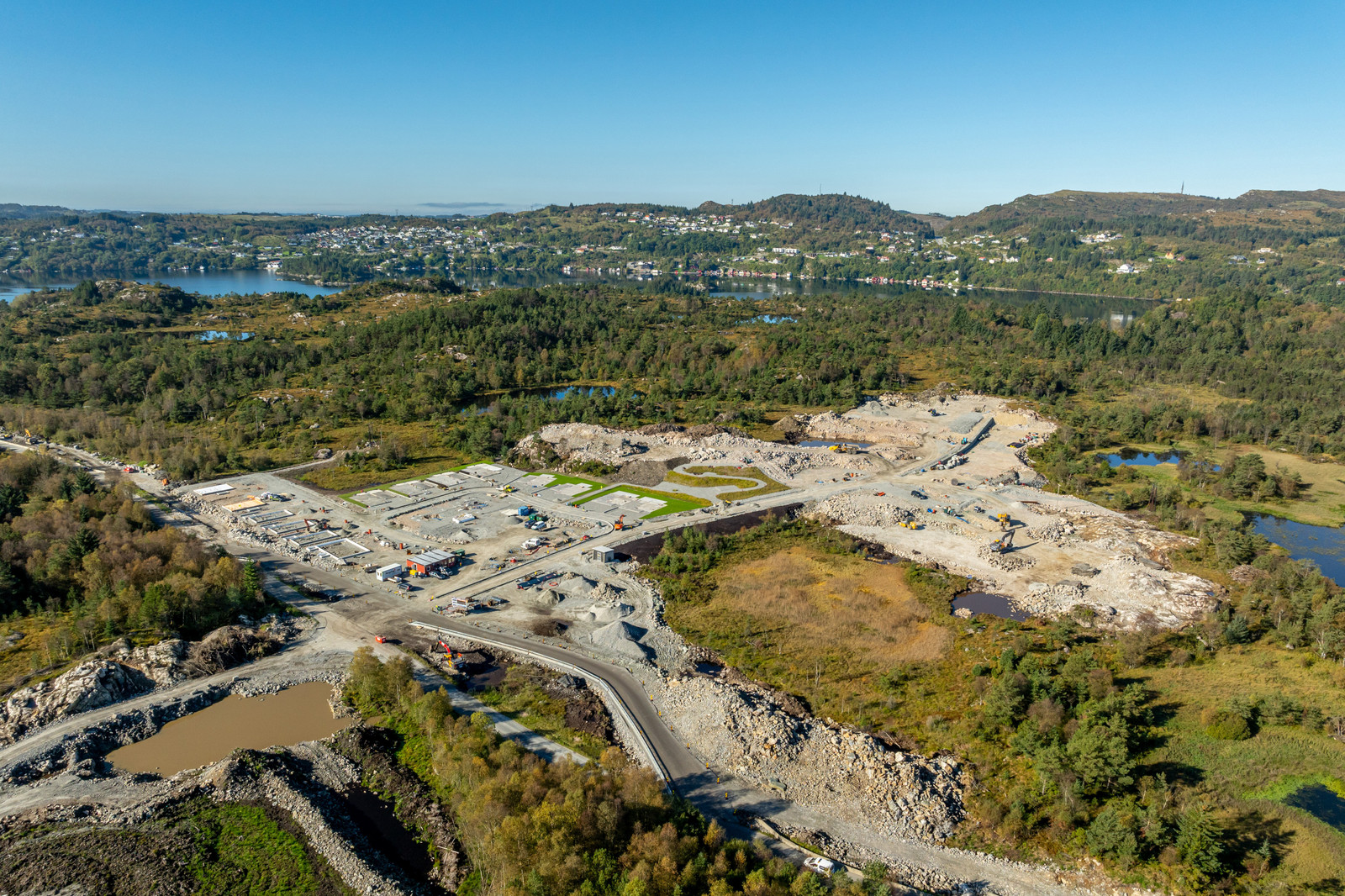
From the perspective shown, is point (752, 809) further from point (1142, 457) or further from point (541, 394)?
point (541, 394)

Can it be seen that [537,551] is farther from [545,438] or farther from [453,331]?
[453,331]

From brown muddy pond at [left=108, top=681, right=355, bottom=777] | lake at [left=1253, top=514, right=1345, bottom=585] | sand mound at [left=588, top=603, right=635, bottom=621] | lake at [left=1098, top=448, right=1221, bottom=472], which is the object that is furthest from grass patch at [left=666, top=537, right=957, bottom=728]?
lake at [left=1098, top=448, right=1221, bottom=472]

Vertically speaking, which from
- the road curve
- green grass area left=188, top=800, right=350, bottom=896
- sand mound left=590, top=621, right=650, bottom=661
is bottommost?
green grass area left=188, top=800, right=350, bottom=896

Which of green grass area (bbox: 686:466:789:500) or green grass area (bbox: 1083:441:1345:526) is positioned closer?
green grass area (bbox: 1083:441:1345:526)

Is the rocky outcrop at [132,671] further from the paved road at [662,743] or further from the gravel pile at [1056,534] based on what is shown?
the gravel pile at [1056,534]

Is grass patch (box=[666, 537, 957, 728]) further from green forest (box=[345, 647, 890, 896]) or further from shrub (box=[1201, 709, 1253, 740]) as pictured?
shrub (box=[1201, 709, 1253, 740])

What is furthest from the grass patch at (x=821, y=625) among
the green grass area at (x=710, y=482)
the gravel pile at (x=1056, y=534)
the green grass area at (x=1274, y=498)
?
the green grass area at (x=1274, y=498)

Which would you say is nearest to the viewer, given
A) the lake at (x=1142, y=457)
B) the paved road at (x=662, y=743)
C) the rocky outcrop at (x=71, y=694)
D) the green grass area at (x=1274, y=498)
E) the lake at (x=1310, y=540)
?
the paved road at (x=662, y=743)

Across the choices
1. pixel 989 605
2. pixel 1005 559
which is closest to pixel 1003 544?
pixel 1005 559
